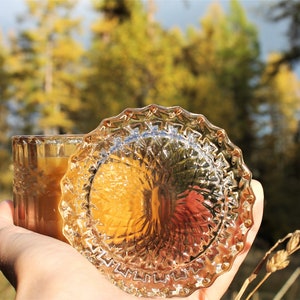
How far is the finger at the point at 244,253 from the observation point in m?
0.86

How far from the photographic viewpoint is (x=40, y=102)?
1555 cm

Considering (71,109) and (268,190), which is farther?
(71,109)

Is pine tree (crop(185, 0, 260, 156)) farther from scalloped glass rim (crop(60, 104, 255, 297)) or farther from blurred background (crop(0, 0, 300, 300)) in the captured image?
scalloped glass rim (crop(60, 104, 255, 297))

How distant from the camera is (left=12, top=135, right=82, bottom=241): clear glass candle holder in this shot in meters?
0.82

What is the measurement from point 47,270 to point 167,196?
0.21 meters

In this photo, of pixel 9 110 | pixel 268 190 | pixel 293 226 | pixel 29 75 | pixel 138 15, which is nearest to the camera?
pixel 293 226

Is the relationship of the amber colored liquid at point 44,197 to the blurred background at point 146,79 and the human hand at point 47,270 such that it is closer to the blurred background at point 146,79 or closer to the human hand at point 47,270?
the human hand at point 47,270

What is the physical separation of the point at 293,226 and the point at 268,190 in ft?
4.16

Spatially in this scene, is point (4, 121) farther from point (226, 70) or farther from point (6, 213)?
point (6, 213)

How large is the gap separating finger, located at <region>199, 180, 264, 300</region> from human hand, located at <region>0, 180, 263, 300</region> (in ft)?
0.49

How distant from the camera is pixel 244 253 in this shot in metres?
0.86

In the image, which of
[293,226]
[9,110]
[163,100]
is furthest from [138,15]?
[293,226]

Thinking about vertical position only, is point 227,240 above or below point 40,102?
above

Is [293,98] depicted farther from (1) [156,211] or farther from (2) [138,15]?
(1) [156,211]
